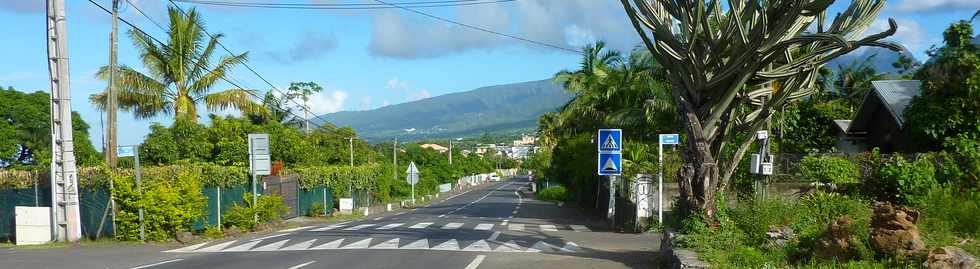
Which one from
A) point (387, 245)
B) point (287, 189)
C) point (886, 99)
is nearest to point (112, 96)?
point (387, 245)

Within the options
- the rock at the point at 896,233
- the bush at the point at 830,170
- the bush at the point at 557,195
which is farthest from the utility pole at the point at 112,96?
the bush at the point at 557,195

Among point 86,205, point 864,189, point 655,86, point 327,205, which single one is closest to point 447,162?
point 327,205

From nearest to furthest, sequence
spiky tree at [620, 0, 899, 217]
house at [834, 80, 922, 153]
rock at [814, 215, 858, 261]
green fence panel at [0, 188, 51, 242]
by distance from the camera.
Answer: rock at [814, 215, 858, 261]
spiky tree at [620, 0, 899, 217]
green fence panel at [0, 188, 51, 242]
house at [834, 80, 922, 153]

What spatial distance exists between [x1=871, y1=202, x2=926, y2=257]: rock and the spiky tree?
317 cm

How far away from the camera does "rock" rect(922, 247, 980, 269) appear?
868cm

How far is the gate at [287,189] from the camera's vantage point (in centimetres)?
3269

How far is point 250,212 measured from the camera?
24.7 metres

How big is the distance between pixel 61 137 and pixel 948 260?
62.6ft

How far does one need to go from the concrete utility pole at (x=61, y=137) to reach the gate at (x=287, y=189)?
10.9 metres

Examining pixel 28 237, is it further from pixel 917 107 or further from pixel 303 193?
pixel 917 107

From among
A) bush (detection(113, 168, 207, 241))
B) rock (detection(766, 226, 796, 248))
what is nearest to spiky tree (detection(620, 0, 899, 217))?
rock (detection(766, 226, 796, 248))

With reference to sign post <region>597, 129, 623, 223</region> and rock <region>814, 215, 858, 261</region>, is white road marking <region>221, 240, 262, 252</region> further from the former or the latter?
rock <region>814, 215, 858, 261</region>

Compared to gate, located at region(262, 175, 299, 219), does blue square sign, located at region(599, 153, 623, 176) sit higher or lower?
higher

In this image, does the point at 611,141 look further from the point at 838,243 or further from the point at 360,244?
the point at 838,243
